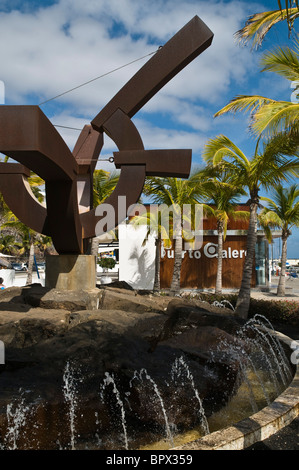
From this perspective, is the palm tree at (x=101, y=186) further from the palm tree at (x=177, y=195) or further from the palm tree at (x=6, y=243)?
the palm tree at (x=6, y=243)

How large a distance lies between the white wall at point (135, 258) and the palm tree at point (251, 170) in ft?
34.2

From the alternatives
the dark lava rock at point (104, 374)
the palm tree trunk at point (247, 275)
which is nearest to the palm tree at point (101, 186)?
the palm tree trunk at point (247, 275)

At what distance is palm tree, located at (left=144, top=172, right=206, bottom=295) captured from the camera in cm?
1623

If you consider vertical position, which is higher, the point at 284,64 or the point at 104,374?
the point at 284,64

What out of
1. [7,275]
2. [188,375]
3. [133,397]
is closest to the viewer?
[133,397]

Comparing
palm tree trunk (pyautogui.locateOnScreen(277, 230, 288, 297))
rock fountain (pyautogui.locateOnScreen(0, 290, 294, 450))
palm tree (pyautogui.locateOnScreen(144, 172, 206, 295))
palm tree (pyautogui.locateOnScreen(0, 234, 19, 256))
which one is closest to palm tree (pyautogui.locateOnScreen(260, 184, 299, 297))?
palm tree trunk (pyautogui.locateOnScreen(277, 230, 288, 297))

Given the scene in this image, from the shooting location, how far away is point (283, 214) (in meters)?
20.7

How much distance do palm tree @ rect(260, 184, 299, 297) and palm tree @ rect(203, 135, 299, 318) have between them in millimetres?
8567

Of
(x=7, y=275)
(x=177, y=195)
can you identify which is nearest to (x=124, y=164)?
(x=177, y=195)

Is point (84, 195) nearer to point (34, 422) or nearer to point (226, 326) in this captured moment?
point (226, 326)

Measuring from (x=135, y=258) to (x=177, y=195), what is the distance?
7311 mm

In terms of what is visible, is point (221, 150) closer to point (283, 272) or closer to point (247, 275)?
point (247, 275)

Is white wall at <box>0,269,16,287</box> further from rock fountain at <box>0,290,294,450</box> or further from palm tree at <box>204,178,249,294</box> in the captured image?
rock fountain at <box>0,290,294,450</box>
